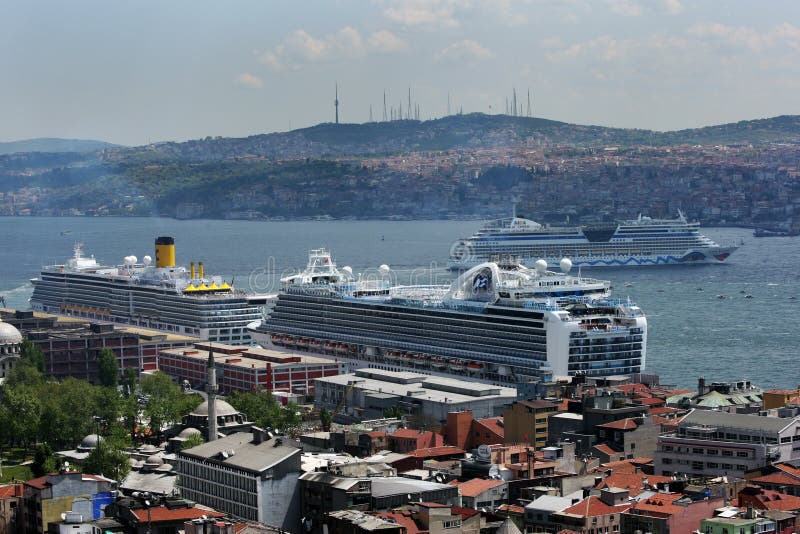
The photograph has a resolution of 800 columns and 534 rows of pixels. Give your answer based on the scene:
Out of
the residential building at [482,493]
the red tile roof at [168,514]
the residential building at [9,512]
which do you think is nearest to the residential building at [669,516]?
the residential building at [482,493]

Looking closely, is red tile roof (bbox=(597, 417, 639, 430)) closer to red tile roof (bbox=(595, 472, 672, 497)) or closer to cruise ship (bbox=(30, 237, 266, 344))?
red tile roof (bbox=(595, 472, 672, 497))

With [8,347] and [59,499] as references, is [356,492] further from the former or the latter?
[8,347]

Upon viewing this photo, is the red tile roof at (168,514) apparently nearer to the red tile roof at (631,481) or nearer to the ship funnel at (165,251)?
the red tile roof at (631,481)

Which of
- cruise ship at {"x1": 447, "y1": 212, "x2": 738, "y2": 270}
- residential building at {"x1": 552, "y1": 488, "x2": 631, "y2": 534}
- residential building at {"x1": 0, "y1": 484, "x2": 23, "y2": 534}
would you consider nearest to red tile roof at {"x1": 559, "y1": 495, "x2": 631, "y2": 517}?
residential building at {"x1": 552, "y1": 488, "x2": 631, "y2": 534}

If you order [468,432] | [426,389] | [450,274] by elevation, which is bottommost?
[450,274]

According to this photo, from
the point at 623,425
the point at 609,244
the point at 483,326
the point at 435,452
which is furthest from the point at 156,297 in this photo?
the point at 609,244

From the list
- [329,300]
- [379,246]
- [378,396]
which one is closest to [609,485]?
[378,396]

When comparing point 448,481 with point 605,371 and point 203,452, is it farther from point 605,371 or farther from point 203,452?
point 605,371
